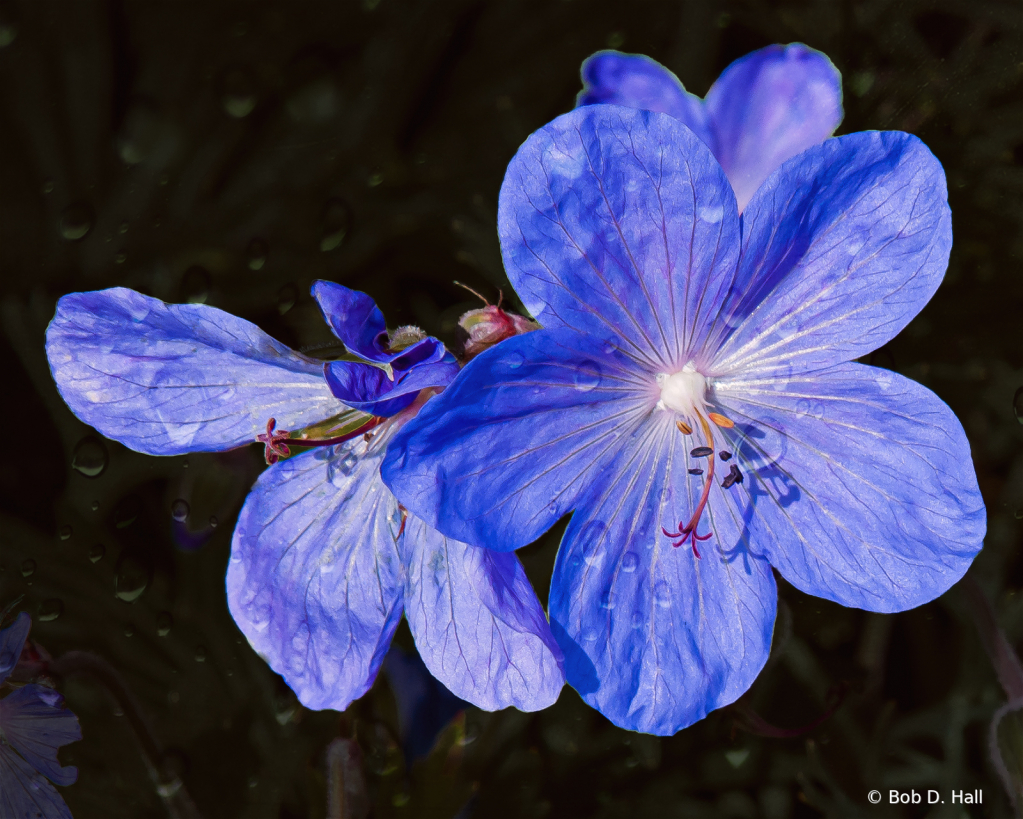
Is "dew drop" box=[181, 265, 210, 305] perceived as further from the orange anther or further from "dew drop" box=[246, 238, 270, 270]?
the orange anther

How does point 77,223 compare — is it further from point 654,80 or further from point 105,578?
point 654,80

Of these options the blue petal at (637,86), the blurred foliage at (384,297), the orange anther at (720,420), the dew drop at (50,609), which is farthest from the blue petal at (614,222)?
the dew drop at (50,609)

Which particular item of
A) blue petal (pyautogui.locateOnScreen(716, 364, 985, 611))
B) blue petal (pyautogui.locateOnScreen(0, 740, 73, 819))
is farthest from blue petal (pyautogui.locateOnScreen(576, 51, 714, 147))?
blue petal (pyautogui.locateOnScreen(0, 740, 73, 819))

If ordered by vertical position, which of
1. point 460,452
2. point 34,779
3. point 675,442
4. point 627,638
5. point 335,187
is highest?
point 335,187

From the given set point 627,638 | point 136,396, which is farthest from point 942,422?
point 136,396

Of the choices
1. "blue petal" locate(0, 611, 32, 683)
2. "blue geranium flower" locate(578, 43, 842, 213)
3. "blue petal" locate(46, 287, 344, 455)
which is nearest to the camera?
"blue petal" locate(46, 287, 344, 455)
